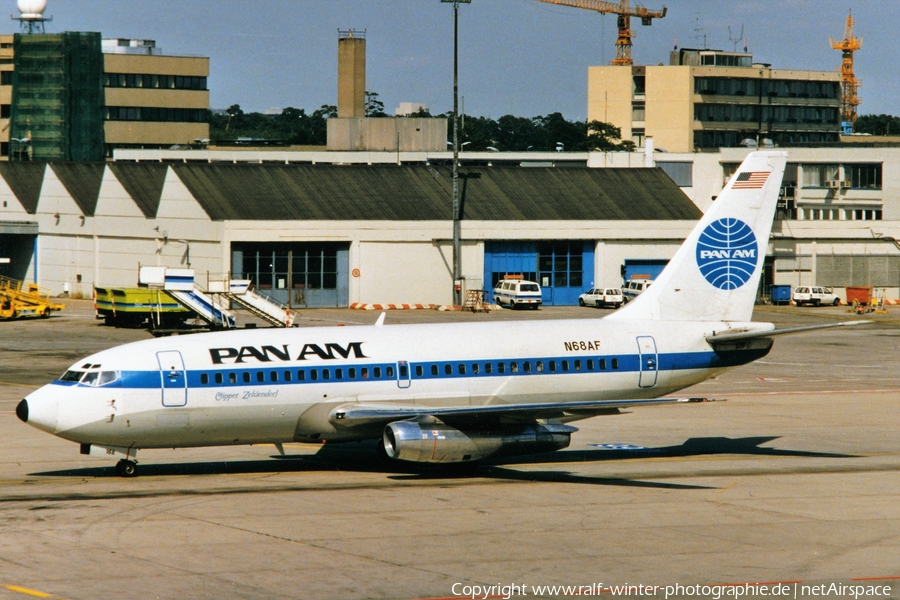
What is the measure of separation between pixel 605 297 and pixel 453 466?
2640 inches

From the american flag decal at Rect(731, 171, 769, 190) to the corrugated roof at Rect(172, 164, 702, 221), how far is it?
203 feet

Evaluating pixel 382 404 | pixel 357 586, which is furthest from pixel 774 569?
pixel 382 404

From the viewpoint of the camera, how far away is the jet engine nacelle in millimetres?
32062

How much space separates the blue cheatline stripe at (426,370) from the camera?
32594 millimetres

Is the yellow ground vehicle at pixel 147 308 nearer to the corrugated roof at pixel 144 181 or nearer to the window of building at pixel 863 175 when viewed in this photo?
the corrugated roof at pixel 144 181

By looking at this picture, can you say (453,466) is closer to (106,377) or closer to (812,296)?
(106,377)

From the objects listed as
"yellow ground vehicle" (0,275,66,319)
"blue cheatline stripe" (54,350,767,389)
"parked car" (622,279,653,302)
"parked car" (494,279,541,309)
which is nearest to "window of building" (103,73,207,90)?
"yellow ground vehicle" (0,275,66,319)

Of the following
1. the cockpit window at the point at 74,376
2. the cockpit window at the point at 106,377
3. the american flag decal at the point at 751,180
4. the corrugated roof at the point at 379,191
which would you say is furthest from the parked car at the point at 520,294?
the cockpit window at the point at 74,376

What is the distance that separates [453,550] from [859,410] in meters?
29.5

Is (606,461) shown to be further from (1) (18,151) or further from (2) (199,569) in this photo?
(1) (18,151)

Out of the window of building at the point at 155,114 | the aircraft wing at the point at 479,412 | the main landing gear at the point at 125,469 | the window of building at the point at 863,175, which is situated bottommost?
the main landing gear at the point at 125,469

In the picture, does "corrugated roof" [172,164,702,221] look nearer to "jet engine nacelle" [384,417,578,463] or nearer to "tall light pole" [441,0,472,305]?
"tall light pole" [441,0,472,305]

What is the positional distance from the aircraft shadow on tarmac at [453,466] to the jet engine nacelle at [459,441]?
1.00 metres

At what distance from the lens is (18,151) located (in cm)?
16638
